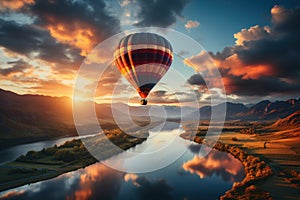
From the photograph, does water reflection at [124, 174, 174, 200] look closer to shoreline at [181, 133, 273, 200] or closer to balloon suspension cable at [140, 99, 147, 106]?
shoreline at [181, 133, 273, 200]

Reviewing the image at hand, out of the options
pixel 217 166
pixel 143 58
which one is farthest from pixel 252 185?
pixel 143 58

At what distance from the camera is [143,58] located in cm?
2802

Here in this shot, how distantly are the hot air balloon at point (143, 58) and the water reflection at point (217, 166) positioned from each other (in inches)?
720

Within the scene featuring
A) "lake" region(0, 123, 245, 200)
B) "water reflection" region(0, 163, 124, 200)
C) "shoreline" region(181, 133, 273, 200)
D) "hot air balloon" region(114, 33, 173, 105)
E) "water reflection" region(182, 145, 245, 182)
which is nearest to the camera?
"shoreline" region(181, 133, 273, 200)

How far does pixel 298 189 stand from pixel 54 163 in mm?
38832

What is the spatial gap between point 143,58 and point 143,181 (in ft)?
63.3

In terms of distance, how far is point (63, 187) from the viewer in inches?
1101

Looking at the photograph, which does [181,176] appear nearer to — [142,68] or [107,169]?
[107,169]

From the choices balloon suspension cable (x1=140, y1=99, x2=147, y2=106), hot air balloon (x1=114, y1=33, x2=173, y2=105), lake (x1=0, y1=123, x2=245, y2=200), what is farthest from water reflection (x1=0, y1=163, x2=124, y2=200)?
hot air balloon (x1=114, y1=33, x2=173, y2=105)

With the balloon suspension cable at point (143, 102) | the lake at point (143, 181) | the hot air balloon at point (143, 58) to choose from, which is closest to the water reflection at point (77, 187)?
the lake at point (143, 181)

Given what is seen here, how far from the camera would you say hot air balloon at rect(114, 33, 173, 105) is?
27766 mm

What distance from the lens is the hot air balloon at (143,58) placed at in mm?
27766

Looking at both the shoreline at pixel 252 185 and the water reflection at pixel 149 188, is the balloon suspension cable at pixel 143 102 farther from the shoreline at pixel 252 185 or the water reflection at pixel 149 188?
the shoreline at pixel 252 185

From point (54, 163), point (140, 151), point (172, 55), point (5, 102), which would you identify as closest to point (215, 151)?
point (140, 151)
